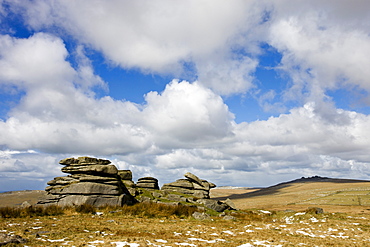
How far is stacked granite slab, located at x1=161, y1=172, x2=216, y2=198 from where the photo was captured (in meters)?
36.2

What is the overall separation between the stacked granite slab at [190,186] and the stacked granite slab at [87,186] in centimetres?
1114

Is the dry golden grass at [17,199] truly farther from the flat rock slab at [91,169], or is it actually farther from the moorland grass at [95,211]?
the moorland grass at [95,211]

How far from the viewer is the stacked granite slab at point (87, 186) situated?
23641mm

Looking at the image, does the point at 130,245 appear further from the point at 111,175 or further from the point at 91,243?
the point at 111,175

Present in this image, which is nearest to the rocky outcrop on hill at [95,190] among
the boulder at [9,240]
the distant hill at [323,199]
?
the boulder at [9,240]

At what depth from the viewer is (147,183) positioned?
116 feet

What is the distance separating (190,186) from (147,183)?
6426 millimetres

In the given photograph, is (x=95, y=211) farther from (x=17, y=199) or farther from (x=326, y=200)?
(x=17, y=199)

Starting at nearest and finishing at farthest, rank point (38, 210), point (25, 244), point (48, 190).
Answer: point (25, 244) < point (38, 210) < point (48, 190)

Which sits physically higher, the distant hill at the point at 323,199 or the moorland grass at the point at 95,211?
the moorland grass at the point at 95,211

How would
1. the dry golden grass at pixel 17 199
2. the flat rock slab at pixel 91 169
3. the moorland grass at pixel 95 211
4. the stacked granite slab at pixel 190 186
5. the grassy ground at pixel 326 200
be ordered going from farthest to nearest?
the dry golden grass at pixel 17 199
the grassy ground at pixel 326 200
the stacked granite slab at pixel 190 186
the flat rock slab at pixel 91 169
the moorland grass at pixel 95 211

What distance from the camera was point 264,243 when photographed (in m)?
10.9

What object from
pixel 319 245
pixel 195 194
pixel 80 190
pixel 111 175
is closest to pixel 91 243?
pixel 319 245

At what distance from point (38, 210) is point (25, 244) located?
11085 mm
